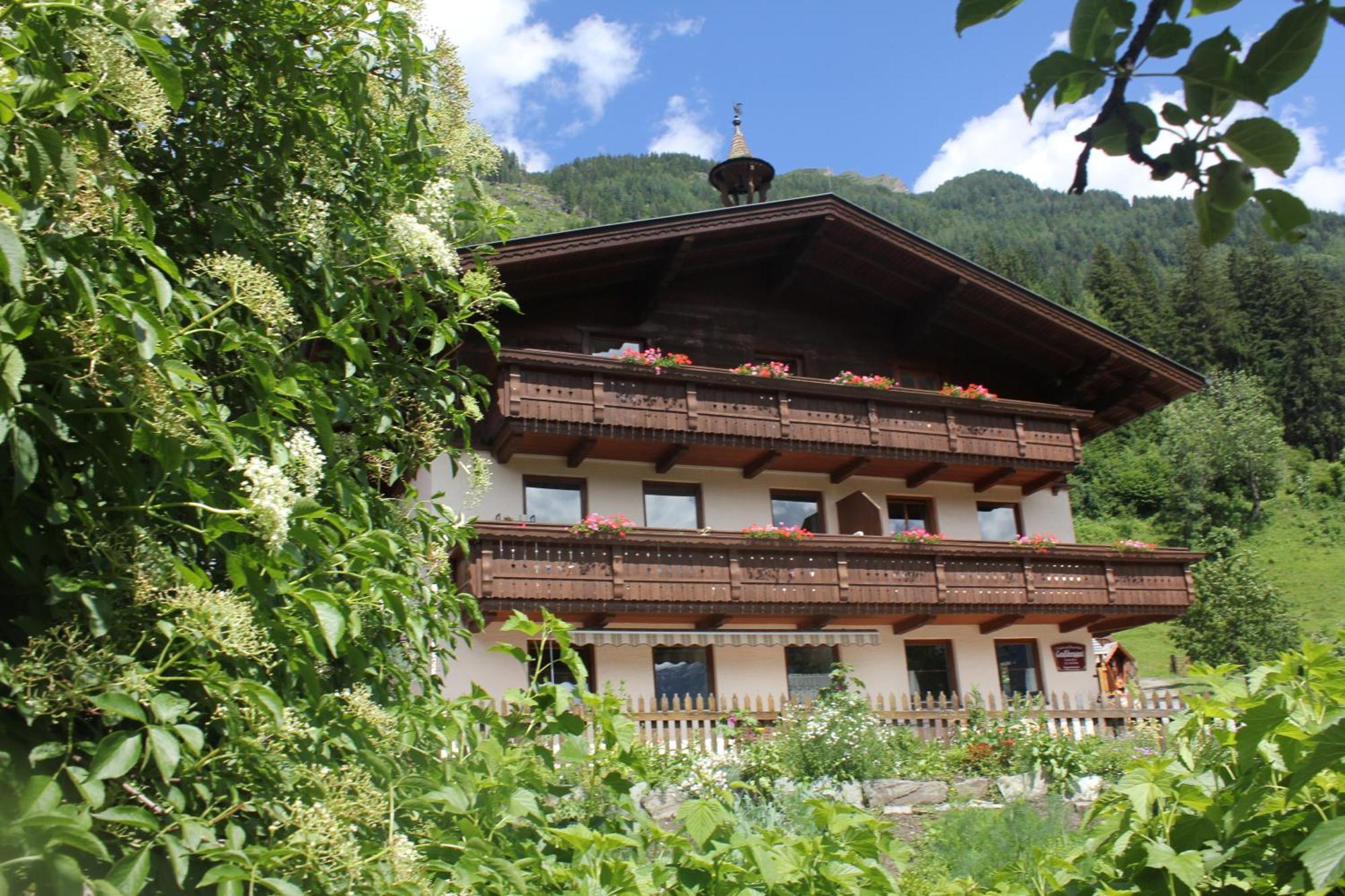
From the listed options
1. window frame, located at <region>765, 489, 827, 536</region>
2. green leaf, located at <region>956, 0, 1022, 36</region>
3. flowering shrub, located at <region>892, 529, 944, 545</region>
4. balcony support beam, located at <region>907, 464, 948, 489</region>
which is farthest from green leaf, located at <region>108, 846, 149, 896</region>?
balcony support beam, located at <region>907, 464, 948, 489</region>

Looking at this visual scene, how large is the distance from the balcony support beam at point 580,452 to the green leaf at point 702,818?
15.5 m

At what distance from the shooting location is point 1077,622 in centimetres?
2350

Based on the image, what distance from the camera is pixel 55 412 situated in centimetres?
288

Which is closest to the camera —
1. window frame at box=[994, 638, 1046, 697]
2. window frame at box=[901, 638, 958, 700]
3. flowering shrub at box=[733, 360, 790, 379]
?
flowering shrub at box=[733, 360, 790, 379]

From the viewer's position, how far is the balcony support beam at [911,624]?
2142cm

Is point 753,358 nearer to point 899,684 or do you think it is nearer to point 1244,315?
point 899,684

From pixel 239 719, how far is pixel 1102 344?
22.9 m

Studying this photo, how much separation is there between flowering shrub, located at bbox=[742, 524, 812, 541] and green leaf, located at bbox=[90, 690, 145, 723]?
55.4 feet

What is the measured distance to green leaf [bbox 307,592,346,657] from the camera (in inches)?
119

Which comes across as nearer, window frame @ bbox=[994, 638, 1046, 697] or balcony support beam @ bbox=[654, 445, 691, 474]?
balcony support beam @ bbox=[654, 445, 691, 474]

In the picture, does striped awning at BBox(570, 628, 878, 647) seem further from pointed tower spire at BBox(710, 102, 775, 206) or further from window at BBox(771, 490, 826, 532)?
pointed tower spire at BBox(710, 102, 775, 206)

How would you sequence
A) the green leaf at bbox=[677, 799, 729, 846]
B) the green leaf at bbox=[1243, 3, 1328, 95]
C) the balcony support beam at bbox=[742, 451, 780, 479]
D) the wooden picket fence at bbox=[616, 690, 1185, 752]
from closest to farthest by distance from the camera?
the green leaf at bbox=[1243, 3, 1328, 95] < the green leaf at bbox=[677, 799, 729, 846] < the wooden picket fence at bbox=[616, 690, 1185, 752] < the balcony support beam at bbox=[742, 451, 780, 479]

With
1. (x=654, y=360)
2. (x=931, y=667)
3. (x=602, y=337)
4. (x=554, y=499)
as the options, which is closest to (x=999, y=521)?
(x=931, y=667)

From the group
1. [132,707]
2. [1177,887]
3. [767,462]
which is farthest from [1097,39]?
[767,462]
